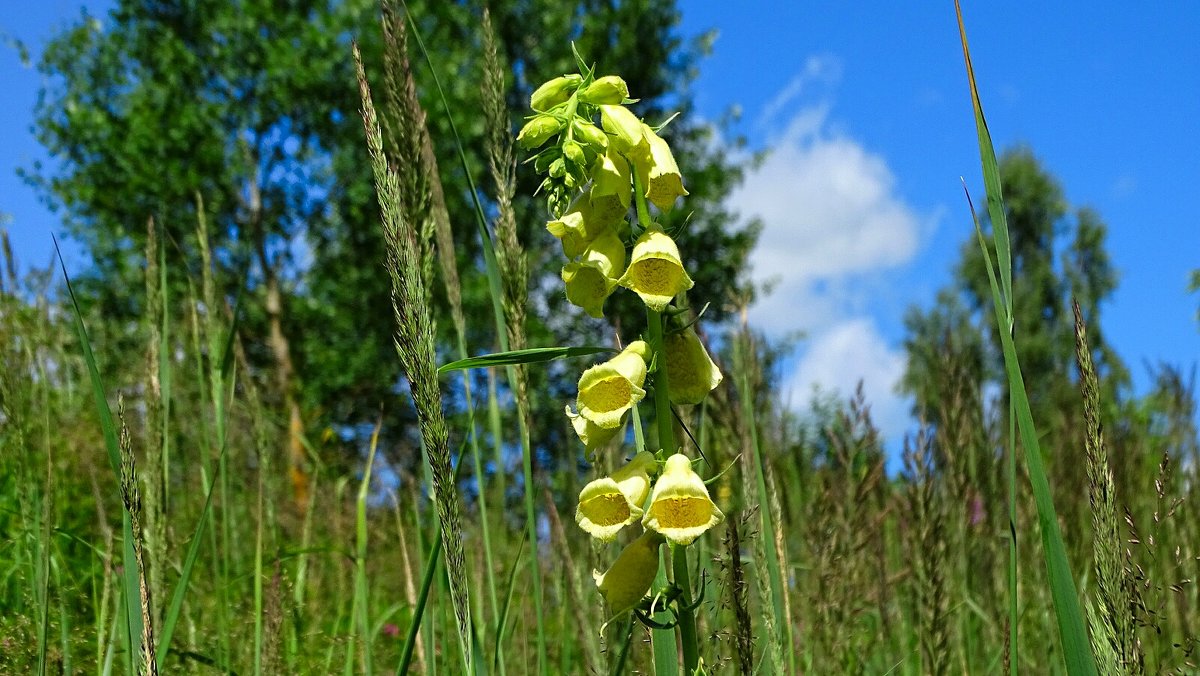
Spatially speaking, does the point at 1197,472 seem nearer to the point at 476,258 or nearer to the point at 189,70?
the point at 476,258

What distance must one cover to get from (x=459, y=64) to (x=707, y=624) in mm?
18697

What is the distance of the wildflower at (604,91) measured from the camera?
1473 millimetres

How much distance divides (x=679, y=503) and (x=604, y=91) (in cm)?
61

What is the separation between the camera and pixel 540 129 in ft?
4.72

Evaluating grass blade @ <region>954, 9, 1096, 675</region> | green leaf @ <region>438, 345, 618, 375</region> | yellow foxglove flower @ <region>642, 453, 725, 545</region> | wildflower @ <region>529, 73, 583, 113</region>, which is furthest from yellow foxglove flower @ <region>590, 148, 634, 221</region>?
grass blade @ <region>954, 9, 1096, 675</region>

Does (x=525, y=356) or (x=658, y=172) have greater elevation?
(x=658, y=172)

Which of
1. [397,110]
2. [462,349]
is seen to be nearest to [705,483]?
[462,349]

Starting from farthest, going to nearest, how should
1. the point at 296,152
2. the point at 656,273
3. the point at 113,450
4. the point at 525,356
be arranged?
the point at 296,152 < the point at 656,273 < the point at 113,450 < the point at 525,356

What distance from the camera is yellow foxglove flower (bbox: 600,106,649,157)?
4.67 ft

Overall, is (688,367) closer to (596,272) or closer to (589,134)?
(596,272)

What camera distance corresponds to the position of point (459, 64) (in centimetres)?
1936

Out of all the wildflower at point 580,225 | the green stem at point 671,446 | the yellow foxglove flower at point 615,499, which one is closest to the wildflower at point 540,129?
the wildflower at point 580,225

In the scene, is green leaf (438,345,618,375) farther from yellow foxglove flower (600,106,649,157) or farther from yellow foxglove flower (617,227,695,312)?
yellow foxglove flower (600,106,649,157)

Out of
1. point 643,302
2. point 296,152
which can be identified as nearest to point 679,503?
point 643,302
